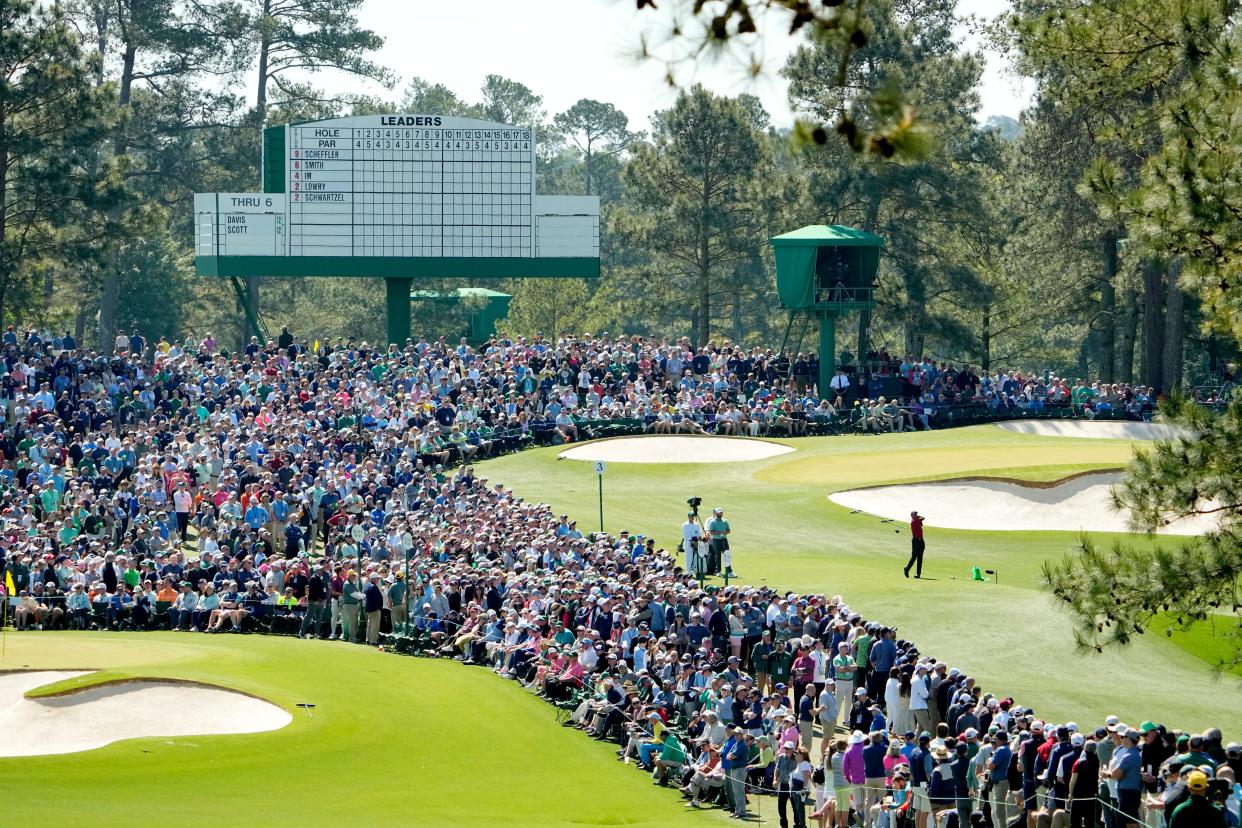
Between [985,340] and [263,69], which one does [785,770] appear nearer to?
[985,340]

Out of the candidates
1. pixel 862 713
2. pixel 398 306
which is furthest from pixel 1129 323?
pixel 862 713

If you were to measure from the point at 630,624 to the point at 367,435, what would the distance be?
2051 cm

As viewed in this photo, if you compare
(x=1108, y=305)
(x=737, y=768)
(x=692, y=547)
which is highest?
(x=1108, y=305)

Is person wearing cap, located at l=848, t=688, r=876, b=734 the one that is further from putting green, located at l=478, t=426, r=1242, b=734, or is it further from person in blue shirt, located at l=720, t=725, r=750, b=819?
putting green, located at l=478, t=426, r=1242, b=734

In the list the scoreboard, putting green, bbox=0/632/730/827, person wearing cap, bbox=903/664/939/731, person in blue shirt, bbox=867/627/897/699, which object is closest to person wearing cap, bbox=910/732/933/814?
putting green, bbox=0/632/730/827

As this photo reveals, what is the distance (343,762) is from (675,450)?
98.3ft

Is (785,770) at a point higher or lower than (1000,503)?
lower

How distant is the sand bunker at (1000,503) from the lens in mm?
44031

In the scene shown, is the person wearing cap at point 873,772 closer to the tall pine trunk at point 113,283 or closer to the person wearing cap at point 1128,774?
the person wearing cap at point 1128,774

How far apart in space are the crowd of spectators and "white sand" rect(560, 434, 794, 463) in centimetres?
96

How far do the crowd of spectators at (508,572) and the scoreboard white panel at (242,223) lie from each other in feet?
16.0

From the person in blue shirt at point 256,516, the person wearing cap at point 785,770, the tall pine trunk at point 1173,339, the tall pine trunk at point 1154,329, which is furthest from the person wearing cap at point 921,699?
the tall pine trunk at point 1154,329

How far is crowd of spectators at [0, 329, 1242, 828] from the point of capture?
20.2 m

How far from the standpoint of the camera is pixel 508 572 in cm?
3303
